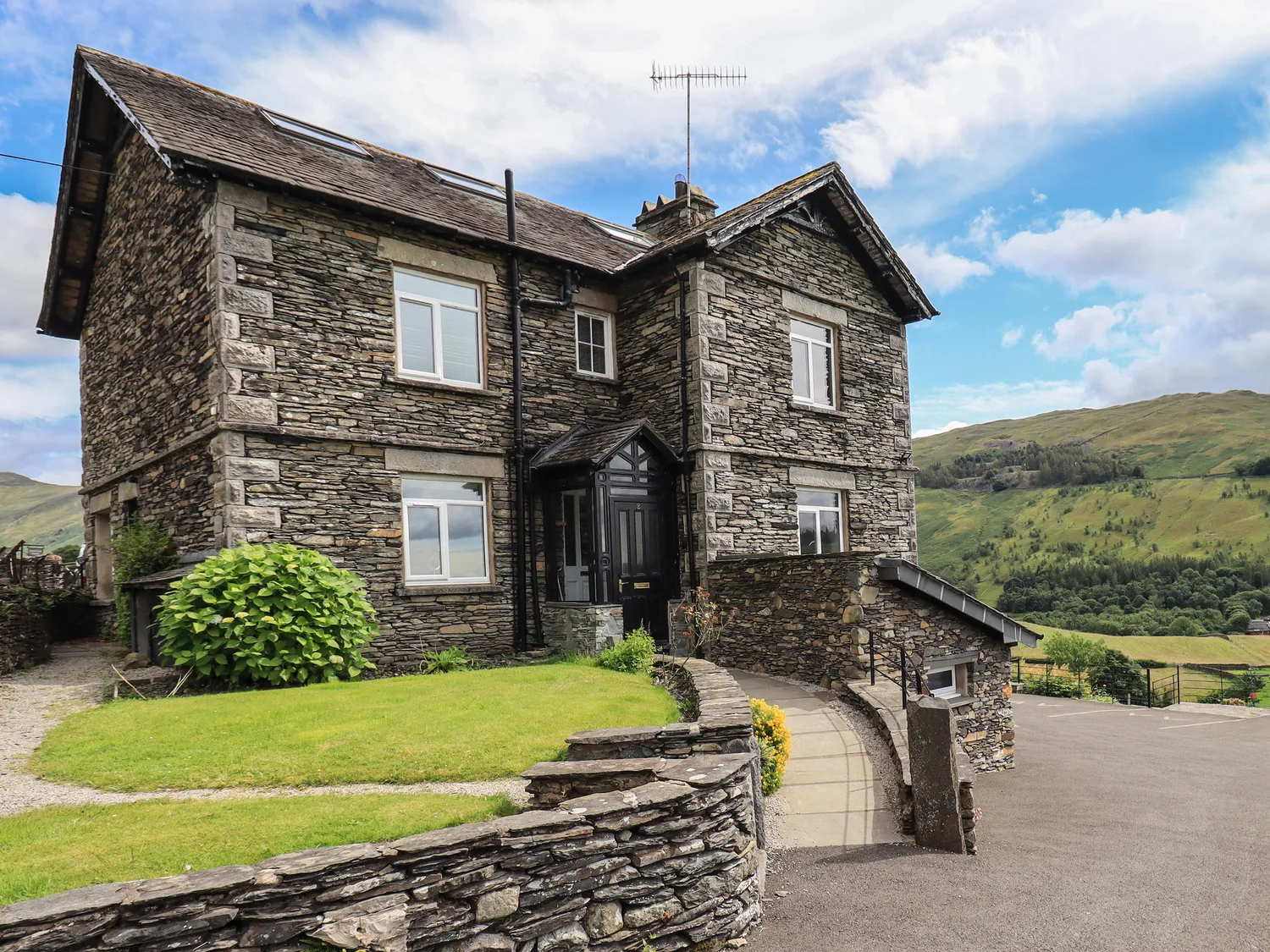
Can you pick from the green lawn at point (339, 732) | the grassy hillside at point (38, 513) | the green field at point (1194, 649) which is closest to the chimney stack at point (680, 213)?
the green lawn at point (339, 732)

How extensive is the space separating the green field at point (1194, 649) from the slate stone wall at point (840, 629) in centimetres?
3480

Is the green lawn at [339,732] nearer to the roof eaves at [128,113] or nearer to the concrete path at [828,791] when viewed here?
the concrete path at [828,791]

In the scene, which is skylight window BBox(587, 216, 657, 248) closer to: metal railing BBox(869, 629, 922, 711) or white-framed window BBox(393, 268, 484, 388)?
white-framed window BBox(393, 268, 484, 388)

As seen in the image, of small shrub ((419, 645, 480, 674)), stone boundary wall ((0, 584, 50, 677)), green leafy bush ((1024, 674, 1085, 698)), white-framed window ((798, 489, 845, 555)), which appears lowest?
green leafy bush ((1024, 674, 1085, 698))

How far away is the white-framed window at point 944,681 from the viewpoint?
14227 millimetres

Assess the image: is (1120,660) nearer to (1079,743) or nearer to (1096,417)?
(1079,743)

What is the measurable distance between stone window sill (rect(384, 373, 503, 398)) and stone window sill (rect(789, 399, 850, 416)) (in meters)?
6.24

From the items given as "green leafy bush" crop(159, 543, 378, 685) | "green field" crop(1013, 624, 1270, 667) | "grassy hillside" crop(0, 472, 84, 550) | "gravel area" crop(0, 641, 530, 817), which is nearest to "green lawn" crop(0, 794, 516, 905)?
"gravel area" crop(0, 641, 530, 817)

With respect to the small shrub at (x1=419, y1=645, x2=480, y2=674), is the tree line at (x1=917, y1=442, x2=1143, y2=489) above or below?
above

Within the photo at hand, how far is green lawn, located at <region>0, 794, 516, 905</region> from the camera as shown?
14.3ft

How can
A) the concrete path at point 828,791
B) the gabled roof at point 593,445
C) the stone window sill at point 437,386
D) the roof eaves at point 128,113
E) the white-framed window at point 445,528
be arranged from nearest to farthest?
the concrete path at point 828,791 < the roof eaves at point 128,113 < the stone window sill at point 437,386 < the white-framed window at point 445,528 < the gabled roof at point 593,445

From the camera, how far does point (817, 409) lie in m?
17.0

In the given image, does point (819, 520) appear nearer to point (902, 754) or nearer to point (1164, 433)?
point (902, 754)

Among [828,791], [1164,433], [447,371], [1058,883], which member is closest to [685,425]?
[447,371]
